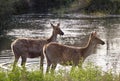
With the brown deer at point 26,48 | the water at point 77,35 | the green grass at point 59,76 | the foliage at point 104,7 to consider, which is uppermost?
the green grass at point 59,76

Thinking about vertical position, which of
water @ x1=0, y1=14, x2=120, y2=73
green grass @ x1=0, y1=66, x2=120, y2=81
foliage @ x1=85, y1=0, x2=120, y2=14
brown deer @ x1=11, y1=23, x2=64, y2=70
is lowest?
foliage @ x1=85, y1=0, x2=120, y2=14

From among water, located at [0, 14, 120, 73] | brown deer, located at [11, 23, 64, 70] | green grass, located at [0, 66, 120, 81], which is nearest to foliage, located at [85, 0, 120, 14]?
water, located at [0, 14, 120, 73]

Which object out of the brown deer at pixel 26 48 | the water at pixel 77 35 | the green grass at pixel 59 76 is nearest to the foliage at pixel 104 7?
the water at pixel 77 35

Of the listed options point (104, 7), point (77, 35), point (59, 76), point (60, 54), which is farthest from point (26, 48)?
point (104, 7)

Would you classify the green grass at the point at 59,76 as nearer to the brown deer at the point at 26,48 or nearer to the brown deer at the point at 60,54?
the brown deer at the point at 60,54

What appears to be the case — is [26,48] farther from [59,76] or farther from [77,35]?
[77,35]

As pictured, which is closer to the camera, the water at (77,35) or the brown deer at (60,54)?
the brown deer at (60,54)

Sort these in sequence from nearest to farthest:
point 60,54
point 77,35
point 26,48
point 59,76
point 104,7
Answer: point 59,76 → point 60,54 → point 26,48 → point 77,35 → point 104,7

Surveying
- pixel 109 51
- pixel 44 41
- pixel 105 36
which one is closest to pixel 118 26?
pixel 105 36

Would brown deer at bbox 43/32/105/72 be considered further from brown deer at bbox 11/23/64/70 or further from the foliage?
the foliage

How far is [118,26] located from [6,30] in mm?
10828

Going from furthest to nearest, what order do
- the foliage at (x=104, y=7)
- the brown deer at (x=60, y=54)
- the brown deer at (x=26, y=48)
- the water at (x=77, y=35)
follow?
the foliage at (x=104, y=7) < the water at (x=77, y=35) < the brown deer at (x=26, y=48) < the brown deer at (x=60, y=54)

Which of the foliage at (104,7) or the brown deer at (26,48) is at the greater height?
the brown deer at (26,48)

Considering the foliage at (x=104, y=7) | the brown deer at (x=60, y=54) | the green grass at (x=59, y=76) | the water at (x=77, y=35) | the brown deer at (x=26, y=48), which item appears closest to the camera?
the green grass at (x=59, y=76)
